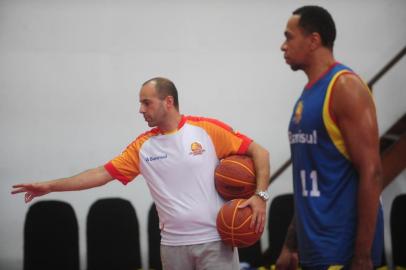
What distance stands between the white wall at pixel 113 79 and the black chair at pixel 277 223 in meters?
0.47

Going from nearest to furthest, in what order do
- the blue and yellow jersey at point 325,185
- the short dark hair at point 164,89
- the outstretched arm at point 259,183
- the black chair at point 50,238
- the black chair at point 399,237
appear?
the blue and yellow jersey at point 325,185, the outstretched arm at point 259,183, the short dark hair at point 164,89, the black chair at point 50,238, the black chair at point 399,237

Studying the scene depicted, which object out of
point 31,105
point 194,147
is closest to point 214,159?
point 194,147

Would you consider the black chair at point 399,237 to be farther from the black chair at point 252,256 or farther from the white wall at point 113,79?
the black chair at point 252,256

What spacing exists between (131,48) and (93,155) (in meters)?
1.26

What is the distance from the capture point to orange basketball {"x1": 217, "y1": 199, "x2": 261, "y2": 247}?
3404 mm

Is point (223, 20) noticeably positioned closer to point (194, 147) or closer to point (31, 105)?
point (31, 105)

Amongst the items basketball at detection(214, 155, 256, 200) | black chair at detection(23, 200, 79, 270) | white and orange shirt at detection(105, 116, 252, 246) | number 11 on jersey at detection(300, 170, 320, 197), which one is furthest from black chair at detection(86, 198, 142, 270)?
number 11 on jersey at detection(300, 170, 320, 197)

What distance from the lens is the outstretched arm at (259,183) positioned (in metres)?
3.39

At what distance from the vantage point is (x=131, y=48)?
6.33 m

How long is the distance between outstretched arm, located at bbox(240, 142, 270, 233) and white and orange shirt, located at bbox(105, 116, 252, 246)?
0.09m

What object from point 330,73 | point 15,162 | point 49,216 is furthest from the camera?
point 15,162

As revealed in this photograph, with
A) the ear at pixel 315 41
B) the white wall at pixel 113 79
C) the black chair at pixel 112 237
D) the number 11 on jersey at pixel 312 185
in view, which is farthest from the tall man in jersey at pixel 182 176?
the white wall at pixel 113 79

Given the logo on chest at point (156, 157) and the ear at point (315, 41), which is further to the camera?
the logo on chest at point (156, 157)

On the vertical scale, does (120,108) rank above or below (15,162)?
above
